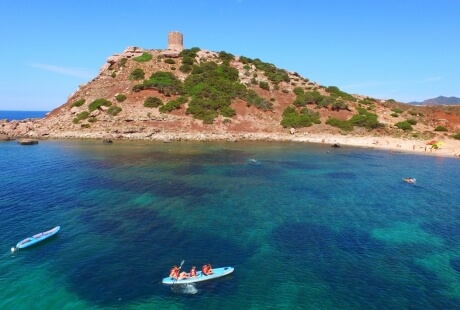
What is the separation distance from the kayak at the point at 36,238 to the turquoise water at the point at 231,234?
511 millimetres

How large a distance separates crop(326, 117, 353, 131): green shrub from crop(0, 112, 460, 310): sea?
138 ft

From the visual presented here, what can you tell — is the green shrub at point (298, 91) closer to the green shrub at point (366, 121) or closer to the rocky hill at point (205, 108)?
the rocky hill at point (205, 108)

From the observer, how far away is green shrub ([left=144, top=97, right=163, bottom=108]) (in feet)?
340

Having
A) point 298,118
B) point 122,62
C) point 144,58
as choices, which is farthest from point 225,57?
point 298,118

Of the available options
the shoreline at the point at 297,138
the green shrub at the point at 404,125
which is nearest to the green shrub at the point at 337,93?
the green shrub at the point at 404,125

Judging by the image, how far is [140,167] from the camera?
5972 centimetres

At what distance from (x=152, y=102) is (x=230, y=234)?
80763mm

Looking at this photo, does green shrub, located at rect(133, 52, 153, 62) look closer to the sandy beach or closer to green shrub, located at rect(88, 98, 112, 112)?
green shrub, located at rect(88, 98, 112, 112)

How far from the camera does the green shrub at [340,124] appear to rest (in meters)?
104

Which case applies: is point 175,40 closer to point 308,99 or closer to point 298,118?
point 308,99

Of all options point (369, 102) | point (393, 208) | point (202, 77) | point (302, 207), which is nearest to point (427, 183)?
point (393, 208)

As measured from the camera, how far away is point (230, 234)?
32.3 m

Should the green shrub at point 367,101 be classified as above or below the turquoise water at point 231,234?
above

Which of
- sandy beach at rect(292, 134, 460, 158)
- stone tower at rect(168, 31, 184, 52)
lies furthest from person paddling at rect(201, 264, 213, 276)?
stone tower at rect(168, 31, 184, 52)
